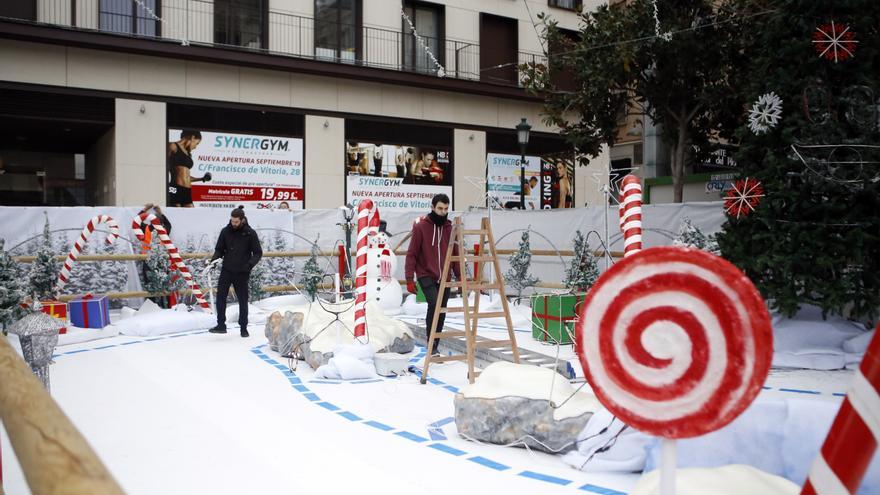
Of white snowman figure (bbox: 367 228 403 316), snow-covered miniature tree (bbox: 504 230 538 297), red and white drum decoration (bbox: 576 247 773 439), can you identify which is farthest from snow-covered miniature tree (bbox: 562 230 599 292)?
red and white drum decoration (bbox: 576 247 773 439)

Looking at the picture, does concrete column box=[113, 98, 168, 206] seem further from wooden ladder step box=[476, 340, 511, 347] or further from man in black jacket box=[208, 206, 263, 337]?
wooden ladder step box=[476, 340, 511, 347]

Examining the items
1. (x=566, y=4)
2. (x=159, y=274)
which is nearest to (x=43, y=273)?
(x=159, y=274)

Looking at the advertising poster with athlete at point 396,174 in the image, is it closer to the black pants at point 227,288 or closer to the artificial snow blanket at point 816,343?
the black pants at point 227,288

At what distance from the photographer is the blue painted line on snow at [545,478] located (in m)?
4.28

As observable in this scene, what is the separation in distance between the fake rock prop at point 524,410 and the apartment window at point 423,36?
1727cm

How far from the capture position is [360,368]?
7262 mm

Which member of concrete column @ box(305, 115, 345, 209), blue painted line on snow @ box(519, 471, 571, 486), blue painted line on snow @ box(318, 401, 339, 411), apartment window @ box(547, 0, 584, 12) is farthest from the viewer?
apartment window @ box(547, 0, 584, 12)

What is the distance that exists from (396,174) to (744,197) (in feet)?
46.0

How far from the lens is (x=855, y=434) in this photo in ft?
4.51

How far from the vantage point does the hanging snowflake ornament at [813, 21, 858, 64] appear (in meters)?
7.70

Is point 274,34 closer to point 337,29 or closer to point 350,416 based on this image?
point 337,29

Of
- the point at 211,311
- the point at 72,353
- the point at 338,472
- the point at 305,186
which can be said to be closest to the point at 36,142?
the point at 305,186

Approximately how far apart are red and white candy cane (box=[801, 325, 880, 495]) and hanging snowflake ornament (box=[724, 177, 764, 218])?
23.7ft

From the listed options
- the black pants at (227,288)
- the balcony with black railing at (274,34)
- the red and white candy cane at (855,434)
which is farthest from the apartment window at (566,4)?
the red and white candy cane at (855,434)
